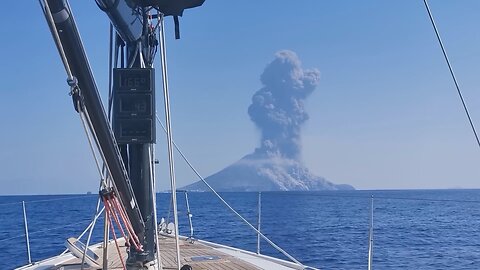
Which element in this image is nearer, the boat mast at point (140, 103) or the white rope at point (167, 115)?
the boat mast at point (140, 103)

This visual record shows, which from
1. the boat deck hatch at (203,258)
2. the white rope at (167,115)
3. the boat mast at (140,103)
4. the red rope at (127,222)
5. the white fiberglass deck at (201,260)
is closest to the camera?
the red rope at (127,222)

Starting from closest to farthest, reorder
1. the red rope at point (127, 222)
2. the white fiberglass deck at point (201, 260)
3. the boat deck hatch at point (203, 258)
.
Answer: the red rope at point (127, 222), the white fiberglass deck at point (201, 260), the boat deck hatch at point (203, 258)

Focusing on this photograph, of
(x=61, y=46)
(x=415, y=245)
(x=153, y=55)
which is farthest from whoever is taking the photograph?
(x=415, y=245)

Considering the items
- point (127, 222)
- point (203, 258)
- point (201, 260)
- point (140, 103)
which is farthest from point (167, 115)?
point (203, 258)

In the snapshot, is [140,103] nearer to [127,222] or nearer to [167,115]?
[167,115]

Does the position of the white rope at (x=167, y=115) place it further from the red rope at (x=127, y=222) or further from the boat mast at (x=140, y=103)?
the red rope at (x=127, y=222)

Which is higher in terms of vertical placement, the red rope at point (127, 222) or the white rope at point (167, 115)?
the white rope at point (167, 115)

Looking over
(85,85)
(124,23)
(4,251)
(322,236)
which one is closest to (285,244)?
(322,236)

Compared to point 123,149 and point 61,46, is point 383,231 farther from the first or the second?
point 61,46

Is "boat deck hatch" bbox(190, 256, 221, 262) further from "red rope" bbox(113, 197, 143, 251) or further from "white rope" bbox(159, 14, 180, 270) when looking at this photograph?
"red rope" bbox(113, 197, 143, 251)

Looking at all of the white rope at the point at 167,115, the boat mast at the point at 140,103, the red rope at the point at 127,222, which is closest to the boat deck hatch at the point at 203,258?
the boat mast at the point at 140,103

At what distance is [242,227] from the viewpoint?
23672 millimetres

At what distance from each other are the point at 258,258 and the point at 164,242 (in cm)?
183

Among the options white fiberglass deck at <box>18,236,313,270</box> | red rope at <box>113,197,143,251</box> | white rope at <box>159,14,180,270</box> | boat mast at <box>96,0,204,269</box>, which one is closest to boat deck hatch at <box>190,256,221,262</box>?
white fiberglass deck at <box>18,236,313,270</box>
